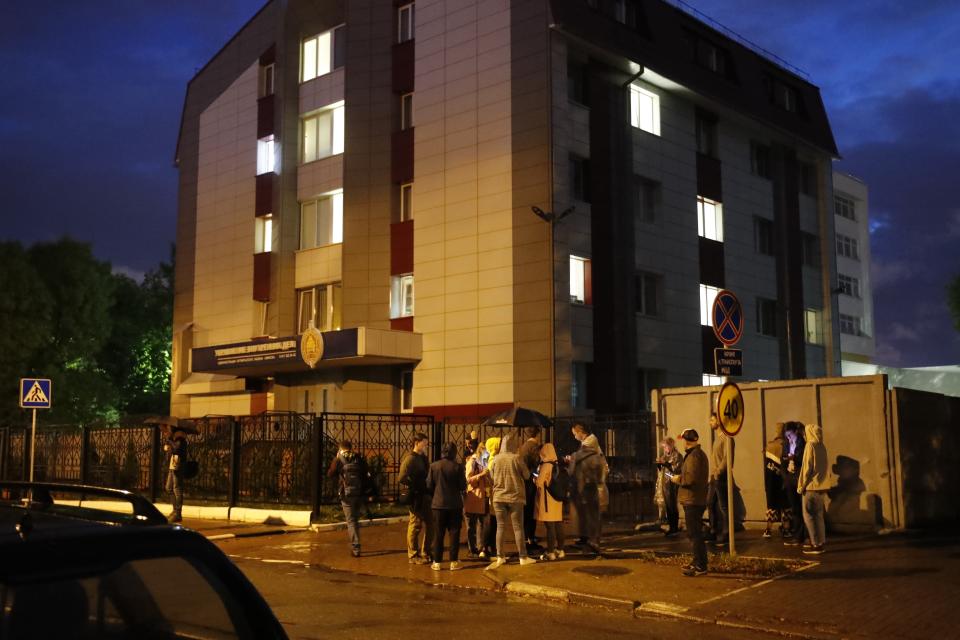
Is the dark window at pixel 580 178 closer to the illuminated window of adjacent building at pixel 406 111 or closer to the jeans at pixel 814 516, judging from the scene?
the illuminated window of adjacent building at pixel 406 111

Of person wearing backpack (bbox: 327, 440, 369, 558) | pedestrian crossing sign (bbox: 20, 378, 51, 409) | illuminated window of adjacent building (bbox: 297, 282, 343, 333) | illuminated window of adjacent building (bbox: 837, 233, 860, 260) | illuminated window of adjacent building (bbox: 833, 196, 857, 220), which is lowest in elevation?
person wearing backpack (bbox: 327, 440, 369, 558)

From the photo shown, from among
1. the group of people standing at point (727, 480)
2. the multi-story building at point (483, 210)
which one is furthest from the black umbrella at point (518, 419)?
the multi-story building at point (483, 210)

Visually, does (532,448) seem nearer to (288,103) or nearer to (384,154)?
(384,154)

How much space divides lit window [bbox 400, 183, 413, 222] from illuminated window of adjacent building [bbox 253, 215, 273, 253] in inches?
265

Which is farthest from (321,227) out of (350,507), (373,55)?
(350,507)

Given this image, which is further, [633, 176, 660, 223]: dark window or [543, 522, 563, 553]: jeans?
[633, 176, 660, 223]: dark window

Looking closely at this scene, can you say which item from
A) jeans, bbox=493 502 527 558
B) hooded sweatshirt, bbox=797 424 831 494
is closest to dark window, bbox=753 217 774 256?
hooded sweatshirt, bbox=797 424 831 494

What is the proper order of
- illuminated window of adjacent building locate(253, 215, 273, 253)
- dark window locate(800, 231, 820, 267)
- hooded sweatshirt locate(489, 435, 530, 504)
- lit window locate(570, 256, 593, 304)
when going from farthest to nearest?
dark window locate(800, 231, 820, 267)
illuminated window of adjacent building locate(253, 215, 273, 253)
lit window locate(570, 256, 593, 304)
hooded sweatshirt locate(489, 435, 530, 504)

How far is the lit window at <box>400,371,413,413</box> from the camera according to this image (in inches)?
1218

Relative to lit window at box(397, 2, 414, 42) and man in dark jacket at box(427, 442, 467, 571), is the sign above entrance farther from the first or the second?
lit window at box(397, 2, 414, 42)

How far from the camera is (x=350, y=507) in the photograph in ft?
49.8

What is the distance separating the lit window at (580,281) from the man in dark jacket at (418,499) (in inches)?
588

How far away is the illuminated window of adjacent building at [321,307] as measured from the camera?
107 ft

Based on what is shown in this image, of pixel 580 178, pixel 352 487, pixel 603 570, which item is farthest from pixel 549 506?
pixel 580 178
